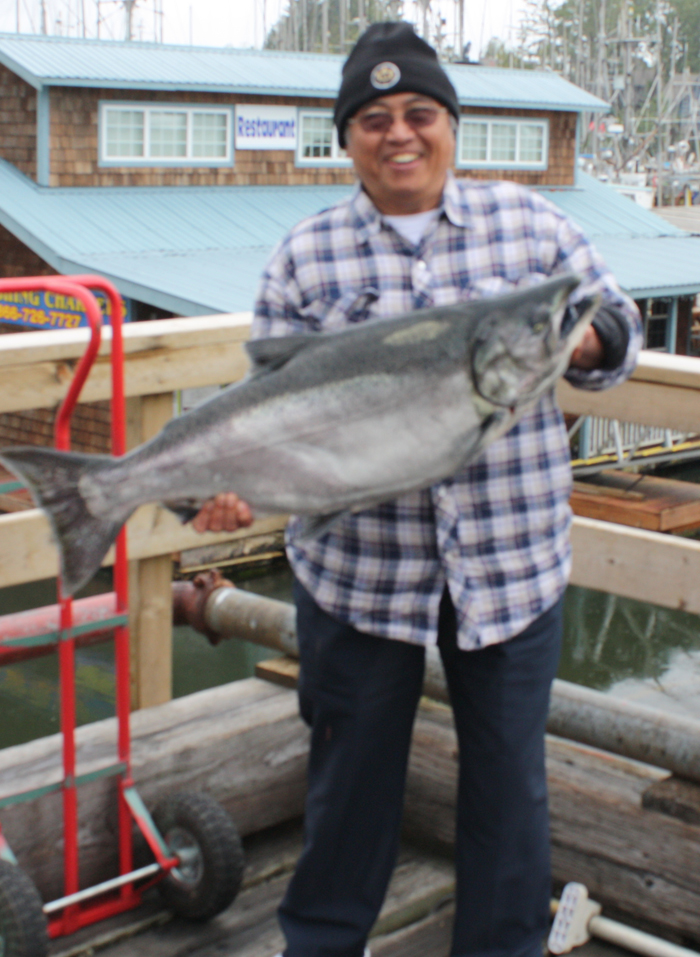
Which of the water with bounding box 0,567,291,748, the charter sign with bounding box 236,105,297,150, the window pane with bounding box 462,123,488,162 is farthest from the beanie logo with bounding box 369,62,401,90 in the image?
the window pane with bounding box 462,123,488,162

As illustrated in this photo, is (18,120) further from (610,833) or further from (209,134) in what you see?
(610,833)

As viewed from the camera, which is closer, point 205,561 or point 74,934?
point 74,934

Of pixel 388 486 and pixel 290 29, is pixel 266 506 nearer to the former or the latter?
pixel 388 486

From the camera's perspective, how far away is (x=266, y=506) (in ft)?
6.10

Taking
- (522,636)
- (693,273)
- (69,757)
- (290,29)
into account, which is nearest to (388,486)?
(522,636)

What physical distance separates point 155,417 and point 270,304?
930 mm

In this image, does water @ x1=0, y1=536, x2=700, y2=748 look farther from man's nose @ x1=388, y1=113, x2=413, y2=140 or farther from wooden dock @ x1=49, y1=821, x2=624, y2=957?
Result: man's nose @ x1=388, y1=113, x2=413, y2=140

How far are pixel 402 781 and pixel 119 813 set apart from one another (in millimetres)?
843

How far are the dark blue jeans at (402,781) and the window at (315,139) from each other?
17.1 m

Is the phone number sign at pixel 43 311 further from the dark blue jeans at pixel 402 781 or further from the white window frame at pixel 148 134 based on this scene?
the dark blue jeans at pixel 402 781

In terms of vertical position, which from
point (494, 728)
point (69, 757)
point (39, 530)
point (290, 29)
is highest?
point (290, 29)

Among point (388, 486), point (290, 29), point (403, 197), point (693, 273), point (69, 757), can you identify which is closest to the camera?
point (388, 486)

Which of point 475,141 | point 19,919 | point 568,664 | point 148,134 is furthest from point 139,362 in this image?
point 475,141

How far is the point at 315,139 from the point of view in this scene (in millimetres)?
18719
